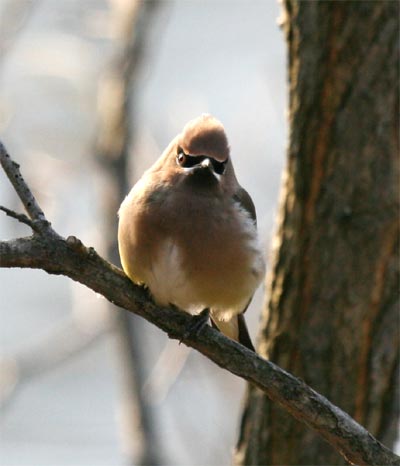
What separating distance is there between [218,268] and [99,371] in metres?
6.68

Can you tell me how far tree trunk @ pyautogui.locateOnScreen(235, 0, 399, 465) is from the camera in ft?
16.9

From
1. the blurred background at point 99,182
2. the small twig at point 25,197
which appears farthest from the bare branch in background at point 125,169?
the small twig at point 25,197

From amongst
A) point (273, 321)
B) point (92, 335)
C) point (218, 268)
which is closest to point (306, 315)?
point (273, 321)

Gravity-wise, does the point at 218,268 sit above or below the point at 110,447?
below

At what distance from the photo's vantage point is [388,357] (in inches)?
202

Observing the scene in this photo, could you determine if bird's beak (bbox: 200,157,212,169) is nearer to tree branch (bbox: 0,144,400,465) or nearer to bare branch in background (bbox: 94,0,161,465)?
tree branch (bbox: 0,144,400,465)

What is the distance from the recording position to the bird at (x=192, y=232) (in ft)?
15.8

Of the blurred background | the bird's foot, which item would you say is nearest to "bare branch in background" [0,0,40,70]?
the blurred background

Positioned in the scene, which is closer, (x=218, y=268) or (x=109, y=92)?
(x=218, y=268)

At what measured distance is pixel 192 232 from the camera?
15.9 feet

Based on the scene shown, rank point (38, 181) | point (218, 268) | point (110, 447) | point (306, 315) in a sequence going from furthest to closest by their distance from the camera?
1. point (110, 447)
2. point (38, 181)
3. point (306, 315)
4. point (218, 268)

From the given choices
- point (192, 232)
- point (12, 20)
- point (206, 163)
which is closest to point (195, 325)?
point (192, 232)

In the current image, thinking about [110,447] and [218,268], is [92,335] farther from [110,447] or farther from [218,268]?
[110,447]

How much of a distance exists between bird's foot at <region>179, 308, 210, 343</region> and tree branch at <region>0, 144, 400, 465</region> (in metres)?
0.02
